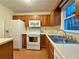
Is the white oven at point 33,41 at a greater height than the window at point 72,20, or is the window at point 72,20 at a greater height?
the window at point 72,20

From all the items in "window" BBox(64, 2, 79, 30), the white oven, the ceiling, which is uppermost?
the ceiling

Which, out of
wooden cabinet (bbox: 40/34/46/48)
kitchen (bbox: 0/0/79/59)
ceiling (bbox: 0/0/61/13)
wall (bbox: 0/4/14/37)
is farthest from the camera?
wooden cabinet (bbox: 40/34/46/48)

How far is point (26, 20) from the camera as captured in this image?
23.5 ft

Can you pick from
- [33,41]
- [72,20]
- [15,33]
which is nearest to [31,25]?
[33,41]

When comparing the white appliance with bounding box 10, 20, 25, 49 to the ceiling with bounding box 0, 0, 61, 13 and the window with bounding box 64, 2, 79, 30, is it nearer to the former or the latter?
the ceiling with bounding box 0, 0, 61, 13

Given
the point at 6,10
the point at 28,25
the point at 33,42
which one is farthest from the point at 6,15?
the point at 33,42

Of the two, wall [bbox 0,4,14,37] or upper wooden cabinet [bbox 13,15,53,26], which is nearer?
wall [bbox 0,4,14,37]

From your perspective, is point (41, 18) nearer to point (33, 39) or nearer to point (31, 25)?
point (31, 25)

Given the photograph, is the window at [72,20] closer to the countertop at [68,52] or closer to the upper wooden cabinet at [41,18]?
the countertop at [68,52]

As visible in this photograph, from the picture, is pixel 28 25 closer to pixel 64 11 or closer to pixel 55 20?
pixel 55 20

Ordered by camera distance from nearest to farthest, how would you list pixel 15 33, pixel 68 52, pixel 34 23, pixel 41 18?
pixel 68 52
pixel 15 33
pixel 34 23
pixel 41 18

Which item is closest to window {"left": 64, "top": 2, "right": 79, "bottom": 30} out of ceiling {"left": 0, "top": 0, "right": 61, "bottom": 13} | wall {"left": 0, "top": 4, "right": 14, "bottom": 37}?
ceiling {"left": 0, "top": 0, "right": 61, "bottom": 13}

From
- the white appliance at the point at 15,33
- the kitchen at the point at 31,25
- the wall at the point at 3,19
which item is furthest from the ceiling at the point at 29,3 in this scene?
the white appliance at the point at 15,33

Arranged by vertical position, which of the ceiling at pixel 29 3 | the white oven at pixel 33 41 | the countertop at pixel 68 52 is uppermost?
the ceiling at pixel 29 3
